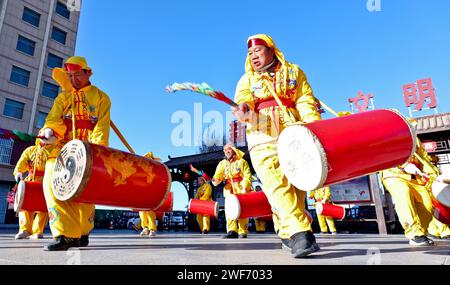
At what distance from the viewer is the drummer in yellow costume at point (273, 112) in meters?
2.03

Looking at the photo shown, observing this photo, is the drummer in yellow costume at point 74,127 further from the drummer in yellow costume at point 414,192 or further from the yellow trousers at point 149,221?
the yellow trousers at point 149,221

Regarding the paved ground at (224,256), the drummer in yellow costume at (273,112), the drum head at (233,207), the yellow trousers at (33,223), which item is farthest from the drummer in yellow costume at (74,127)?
the yellow trousers at (33,223)

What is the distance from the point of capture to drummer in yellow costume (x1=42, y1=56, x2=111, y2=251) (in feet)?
8.02

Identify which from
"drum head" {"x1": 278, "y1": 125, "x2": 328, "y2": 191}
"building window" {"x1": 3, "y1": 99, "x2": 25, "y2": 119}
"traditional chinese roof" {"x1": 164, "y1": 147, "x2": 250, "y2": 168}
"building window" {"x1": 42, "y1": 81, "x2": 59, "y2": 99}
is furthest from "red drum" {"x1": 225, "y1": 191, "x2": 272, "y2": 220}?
"building window" {"x1": 42, "y1": 81, "x2": 59, "y2": 99}

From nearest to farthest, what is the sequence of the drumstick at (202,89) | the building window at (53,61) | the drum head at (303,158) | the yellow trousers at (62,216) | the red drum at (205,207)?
the drum head at (303,158) < the drumstick at (202,89) < the yellow trousers at (62,216) < the red drum at (205,207) < the building window at (53,61)

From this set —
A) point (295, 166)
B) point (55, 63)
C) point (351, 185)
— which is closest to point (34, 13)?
point (55, 63)

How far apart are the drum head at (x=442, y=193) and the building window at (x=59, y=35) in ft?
75.7

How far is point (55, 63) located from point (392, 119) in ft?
73.0

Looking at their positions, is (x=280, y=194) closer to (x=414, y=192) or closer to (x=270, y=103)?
(x=270, y=103)

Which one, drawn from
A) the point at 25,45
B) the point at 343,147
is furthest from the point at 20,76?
the point at 343,147

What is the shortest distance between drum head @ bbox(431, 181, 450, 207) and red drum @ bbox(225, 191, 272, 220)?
1958 mm

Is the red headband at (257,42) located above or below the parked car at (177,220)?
above
